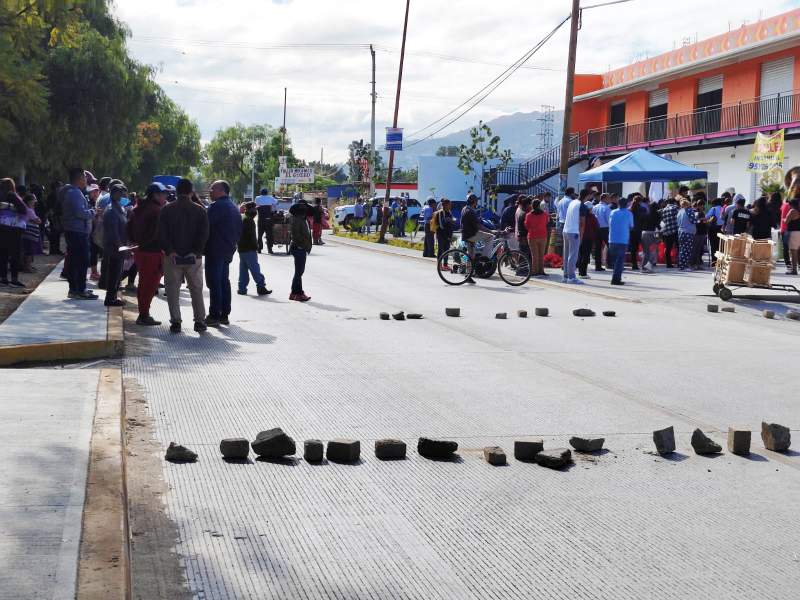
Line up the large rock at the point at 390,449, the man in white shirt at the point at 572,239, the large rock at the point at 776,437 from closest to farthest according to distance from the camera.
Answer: the large rock at the point at 390,449 → the large rock at the point at 776,437 → the man in white shirt at the point at 572,239

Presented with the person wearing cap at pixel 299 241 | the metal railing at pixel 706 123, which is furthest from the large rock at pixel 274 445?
the metal railing at pixel 706 123

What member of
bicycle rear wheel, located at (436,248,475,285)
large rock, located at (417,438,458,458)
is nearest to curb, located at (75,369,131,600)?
large rock, located at (417,438,458,458)

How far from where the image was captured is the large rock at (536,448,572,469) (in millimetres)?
6473

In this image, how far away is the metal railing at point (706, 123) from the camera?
37.3 meters

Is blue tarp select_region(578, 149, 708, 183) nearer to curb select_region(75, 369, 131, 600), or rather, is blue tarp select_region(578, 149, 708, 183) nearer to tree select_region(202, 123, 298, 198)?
curb select_region(75, 369, 131, 600)

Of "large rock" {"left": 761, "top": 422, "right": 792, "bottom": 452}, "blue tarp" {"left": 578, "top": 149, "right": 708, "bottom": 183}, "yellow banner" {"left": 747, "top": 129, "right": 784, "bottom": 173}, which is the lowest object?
"large rock" {"left": 761, "top": 422, "right": 792, "bottom": 452}

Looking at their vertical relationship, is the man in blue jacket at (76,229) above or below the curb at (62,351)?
above

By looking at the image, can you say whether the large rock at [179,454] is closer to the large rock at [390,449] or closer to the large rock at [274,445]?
the large rock at [274,445]

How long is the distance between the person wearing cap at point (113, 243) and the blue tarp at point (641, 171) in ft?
50.1

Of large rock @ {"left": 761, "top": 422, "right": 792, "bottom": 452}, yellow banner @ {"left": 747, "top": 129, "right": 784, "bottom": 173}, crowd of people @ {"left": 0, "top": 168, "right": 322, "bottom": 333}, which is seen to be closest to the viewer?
large rock @ {"left": 761, "top": 422, "right": 792, "bottom": 452}

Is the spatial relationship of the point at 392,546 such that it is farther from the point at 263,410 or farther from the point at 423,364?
the point at 423,364

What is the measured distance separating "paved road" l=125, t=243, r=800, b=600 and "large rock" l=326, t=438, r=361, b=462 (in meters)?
0.12

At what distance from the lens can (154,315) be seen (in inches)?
574

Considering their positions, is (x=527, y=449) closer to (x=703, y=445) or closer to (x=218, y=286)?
(x=703, y=445)
